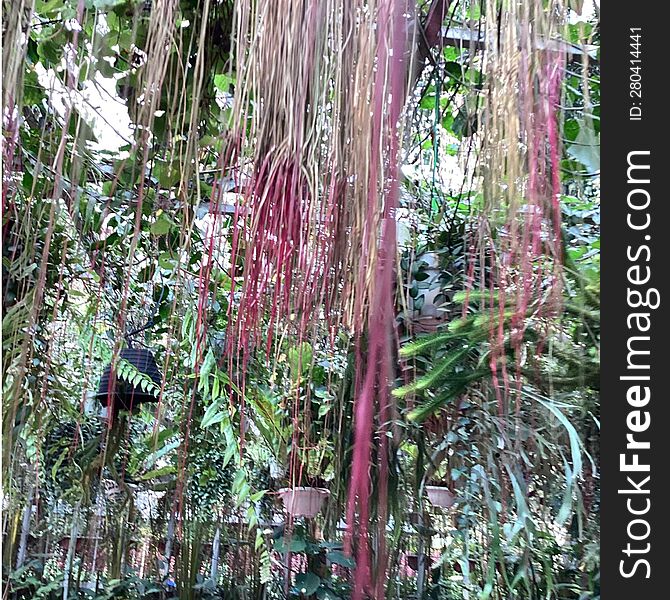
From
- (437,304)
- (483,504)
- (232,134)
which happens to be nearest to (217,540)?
(483,504)

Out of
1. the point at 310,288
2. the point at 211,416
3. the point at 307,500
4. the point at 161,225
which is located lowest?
the point at 307,500

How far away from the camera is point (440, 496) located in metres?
1.34

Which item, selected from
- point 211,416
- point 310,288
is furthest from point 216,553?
point 310,288

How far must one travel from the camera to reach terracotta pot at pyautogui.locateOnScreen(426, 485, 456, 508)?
1322mm

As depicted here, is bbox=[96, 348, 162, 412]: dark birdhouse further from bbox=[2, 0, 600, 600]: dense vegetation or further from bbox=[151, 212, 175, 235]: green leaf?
bbox=[151, 212, 175, 235]: green leaf

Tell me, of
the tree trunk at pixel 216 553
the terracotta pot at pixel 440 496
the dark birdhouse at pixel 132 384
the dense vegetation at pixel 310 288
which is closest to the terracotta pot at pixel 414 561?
the dense vegetation at pixel 310 288

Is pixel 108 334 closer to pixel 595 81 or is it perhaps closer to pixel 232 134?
pixel 232 134

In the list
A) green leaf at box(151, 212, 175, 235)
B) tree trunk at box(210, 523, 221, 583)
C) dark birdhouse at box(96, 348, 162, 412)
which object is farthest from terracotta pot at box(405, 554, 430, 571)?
green leaf at box(151, 212, 175, 235)

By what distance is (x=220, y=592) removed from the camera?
1.49m

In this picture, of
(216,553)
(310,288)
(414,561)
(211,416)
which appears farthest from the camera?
(216,553)

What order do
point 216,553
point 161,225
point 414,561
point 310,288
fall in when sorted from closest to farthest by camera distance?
point 310,288 → point 161,225 → point 414,561 → point 216,553

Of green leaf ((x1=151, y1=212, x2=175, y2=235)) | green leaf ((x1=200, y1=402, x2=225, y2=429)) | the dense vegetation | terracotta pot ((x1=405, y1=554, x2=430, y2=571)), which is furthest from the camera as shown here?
terracotta pot ((x1=405, y1=554, x2=430, y2=571))

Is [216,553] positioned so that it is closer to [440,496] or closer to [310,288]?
[440,496]

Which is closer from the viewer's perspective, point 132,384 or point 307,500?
point 307,500
